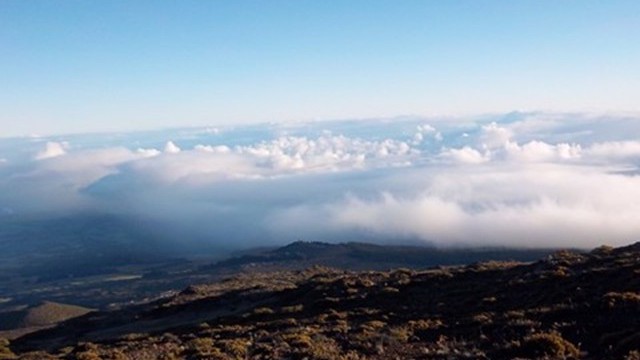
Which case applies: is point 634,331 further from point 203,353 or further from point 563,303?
point 203,353

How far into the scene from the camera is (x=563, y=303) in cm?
2930

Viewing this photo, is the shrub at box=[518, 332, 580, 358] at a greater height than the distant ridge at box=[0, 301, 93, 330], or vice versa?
the shrub at box=[518, 332, 580, 358]

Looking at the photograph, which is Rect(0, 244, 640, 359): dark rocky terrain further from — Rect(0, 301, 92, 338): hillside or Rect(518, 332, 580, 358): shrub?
Rect(0, 301, 92, 338): hillside

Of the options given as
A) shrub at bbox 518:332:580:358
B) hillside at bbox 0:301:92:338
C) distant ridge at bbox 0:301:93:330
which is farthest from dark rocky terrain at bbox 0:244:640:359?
distant ridge at bbox 0:301:93:330

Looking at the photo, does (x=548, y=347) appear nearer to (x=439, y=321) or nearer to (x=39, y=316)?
(x=439, y=321)

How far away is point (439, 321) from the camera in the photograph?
30.5m

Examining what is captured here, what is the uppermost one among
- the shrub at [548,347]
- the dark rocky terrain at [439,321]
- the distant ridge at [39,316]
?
the shrub at [548,347]

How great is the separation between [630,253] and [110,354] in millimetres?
32882

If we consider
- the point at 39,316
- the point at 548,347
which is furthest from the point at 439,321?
the point at 39,316

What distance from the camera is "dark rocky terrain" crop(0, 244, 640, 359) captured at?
73.7 ft

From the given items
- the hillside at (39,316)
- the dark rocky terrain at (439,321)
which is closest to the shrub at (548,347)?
the dark rocky terrain at (439,321)

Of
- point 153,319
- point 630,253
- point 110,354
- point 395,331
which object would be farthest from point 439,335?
point 153,319

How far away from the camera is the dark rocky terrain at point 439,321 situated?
885 inches

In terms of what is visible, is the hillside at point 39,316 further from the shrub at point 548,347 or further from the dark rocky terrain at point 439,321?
the shrub at point 548,347
